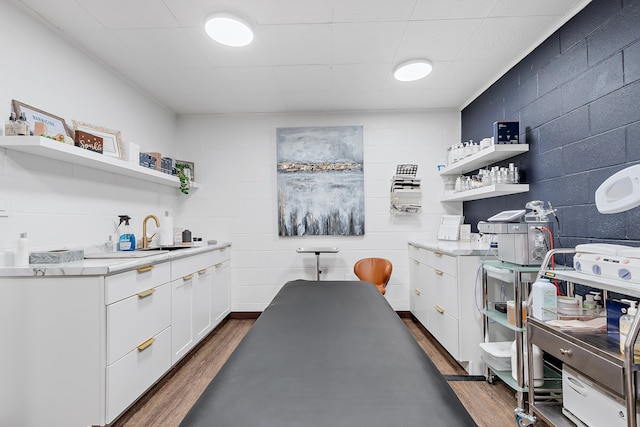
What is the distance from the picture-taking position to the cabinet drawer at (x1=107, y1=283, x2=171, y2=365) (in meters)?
1.75

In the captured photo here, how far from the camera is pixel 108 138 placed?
2598 millimetres

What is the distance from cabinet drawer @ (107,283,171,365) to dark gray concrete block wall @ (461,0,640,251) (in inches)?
113

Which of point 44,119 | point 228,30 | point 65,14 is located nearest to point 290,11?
point 228,30

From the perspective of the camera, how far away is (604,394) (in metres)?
1.36

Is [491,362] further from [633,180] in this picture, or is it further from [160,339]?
[160,339]

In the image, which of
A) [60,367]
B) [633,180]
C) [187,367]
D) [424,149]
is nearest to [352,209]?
[424,149]

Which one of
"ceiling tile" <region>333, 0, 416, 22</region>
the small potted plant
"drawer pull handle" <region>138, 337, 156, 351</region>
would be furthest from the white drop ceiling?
"drawer pull handle" <region>138, 337, 156, 351</region>

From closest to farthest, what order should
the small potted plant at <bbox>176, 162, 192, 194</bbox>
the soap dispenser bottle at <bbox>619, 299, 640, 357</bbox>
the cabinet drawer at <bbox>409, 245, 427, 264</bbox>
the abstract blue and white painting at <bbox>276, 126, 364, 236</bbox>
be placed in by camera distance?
the soap dispenser bottle at <bbox>619, 299, 640, 357</bbox> → the cabinet drawer at <bbox>409, 245, 427, 264</bbox> → the small potted plant at <bbox>176, 162, 192, 194</bbox> → the abstract blue and white painting at <bbox>276, 126, 364, 236</bbox>

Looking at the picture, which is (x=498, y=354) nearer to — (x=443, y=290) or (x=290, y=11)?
(x=443, y=290)

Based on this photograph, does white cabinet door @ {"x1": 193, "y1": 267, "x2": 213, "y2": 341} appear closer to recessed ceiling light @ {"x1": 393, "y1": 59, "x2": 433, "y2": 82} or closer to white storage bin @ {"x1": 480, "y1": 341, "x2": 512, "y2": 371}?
white storage bin @ {"x1": 480, "y1": 341, "x2": 512, "y2": 371}

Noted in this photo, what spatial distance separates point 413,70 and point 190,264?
2.66 m

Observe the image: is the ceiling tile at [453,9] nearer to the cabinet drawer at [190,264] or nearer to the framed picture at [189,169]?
the cabinet drawer at [190,264]

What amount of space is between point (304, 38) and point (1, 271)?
2.41 m

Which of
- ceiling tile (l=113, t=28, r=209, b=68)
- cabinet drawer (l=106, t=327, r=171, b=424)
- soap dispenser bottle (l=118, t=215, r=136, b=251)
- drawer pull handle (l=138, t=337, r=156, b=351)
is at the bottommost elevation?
cabinet drawer (l=106, t=327, r=171, b=424)
